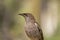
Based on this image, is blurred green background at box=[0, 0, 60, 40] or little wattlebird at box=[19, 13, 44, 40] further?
blurred green background at box=[0, 0, 60, 40]

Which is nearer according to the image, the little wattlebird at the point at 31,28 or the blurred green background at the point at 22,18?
the little wattlebird at the point at 31,28

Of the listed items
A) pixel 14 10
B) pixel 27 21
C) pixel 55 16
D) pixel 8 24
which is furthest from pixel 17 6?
pixel 27 21

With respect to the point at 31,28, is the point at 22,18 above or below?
below

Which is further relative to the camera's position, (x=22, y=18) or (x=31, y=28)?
(x=22, y=18)
